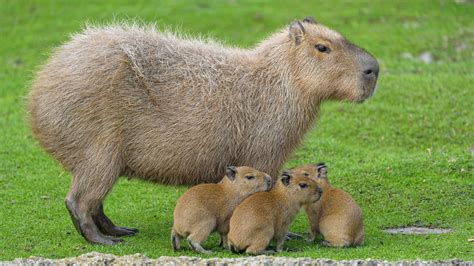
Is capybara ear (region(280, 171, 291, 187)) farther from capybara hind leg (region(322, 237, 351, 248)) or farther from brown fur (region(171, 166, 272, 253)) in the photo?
capybara hind leg (region(322, 237, 351, 248))

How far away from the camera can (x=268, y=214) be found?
7.77m

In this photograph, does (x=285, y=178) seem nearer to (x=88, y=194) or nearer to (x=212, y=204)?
(x=212, y=204)

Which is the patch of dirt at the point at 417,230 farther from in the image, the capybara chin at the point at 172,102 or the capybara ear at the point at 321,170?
the capybara chin at the point at 172,102

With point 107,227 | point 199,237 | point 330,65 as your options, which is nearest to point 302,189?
point 199,237

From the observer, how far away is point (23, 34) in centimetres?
1789

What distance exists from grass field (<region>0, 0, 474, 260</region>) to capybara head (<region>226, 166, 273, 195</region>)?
58 centimetres

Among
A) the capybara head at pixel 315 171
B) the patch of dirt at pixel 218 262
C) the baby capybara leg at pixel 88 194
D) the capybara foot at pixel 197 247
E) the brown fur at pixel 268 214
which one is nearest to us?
the patch of dirt at pixel 218 262

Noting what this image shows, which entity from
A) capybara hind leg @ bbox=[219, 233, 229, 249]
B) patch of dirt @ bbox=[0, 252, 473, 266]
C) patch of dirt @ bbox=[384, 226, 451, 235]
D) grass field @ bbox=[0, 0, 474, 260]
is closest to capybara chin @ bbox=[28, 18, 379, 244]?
grass field @ bbox=[0, 0, 474, 260]

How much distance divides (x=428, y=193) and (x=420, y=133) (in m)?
2.39

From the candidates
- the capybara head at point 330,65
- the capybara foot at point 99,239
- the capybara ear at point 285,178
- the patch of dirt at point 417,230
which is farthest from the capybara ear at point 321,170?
the capybara foot at point 99,239

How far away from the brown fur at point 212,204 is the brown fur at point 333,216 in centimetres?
37

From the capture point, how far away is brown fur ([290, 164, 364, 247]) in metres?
7.96

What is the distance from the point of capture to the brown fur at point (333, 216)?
7.96 m

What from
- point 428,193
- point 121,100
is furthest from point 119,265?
point 428,193
